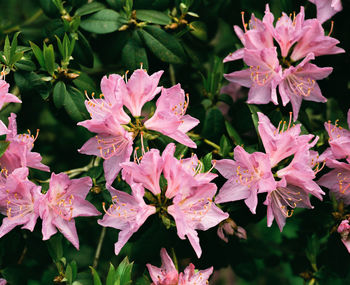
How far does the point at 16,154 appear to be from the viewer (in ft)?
6.82

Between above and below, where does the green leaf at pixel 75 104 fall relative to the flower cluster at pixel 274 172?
above

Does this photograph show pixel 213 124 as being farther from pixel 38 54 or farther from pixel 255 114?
pixel 38 54

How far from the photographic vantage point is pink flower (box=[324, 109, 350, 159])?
212cm

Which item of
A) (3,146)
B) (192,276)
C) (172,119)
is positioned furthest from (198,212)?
(3,146)

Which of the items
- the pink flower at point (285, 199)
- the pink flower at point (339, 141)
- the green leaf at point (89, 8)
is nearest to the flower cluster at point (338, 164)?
the pink flower at point (339, 141)

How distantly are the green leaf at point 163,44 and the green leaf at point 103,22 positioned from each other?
0.11 m

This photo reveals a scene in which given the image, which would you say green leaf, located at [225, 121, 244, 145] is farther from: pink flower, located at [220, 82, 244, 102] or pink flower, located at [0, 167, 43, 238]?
pink flower, located at [0, 167, 43, 238]

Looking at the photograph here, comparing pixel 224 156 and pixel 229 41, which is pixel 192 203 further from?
pixel 229 41

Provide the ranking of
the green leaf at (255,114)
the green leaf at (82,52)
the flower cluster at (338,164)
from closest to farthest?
the flower cluster at (338,164) → the green leaf at (255,114) → the green leaf at (82,52)

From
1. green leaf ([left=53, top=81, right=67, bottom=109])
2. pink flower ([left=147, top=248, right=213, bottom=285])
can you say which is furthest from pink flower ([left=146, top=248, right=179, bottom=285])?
green leaf ([left=53, top=81, right=67, bottom=109])

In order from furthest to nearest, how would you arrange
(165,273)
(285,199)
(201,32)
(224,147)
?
(201,32) < (224,147) < (285,199) < (165,273)

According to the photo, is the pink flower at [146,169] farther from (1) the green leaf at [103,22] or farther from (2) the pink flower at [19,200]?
(1) the green leaf at [103,22]

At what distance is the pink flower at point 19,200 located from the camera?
2033 millimetres

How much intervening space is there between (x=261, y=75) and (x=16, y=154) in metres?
0.95
